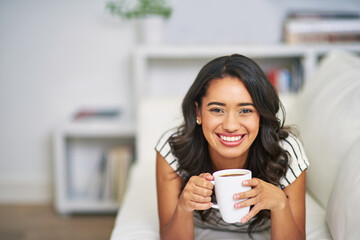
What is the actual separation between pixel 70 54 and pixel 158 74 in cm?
56

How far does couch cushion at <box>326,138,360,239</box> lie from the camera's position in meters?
0.93

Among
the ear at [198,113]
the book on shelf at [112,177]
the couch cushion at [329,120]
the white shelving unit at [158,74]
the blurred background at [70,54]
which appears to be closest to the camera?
the ear at [198,113]

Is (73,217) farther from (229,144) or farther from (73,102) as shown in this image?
(229,144)

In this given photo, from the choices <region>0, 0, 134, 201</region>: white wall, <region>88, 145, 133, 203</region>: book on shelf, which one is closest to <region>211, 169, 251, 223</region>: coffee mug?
<region>88, 145, 133, 203</region>: book on shelf

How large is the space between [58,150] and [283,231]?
1644mm

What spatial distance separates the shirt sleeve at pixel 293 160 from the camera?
3.61 feet

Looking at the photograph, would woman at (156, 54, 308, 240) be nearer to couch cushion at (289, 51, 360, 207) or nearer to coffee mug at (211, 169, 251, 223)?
coffee mug at (211, 169, 251, 223)

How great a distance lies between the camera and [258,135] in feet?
3.77

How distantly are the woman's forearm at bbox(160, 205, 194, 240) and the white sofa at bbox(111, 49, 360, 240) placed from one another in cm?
13

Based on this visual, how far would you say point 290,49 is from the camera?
7.58 ft

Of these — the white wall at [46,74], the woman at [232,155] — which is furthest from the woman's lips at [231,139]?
the white wall at [46,74]

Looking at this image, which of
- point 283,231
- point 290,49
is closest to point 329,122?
point 283,231

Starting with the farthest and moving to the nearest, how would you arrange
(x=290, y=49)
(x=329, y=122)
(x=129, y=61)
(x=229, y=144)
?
(x=129, y=61), (x=290, y=49), (x=329, y=122), (x=229, y=144)

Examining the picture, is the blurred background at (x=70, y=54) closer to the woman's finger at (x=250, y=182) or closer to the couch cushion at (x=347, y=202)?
the couch cushion at (x=347, y=202)
